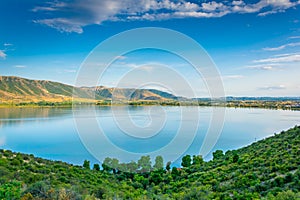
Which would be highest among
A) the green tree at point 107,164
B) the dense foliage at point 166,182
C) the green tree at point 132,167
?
the dense foliage at point 166,182

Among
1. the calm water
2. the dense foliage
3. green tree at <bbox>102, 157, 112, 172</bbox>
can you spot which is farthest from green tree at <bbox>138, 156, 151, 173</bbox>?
the dense foliage

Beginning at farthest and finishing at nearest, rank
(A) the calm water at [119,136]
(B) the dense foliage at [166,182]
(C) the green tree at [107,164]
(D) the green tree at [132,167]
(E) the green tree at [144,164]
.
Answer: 1. (E) the green tree at [144,164]
2. (D) the green tree at [132,167]
3. (C) the green tree at [107,164]
4. (A) the calm water at [119,136]
5. (B) the dense foliage at [166,182]

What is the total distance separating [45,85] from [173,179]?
421 ft

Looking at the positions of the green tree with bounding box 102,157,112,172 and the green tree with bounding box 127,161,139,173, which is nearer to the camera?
the green tree with bounding box 102,157,112,172

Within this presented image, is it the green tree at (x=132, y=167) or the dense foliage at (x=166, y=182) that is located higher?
the dense foliage at (x=166, y=182)

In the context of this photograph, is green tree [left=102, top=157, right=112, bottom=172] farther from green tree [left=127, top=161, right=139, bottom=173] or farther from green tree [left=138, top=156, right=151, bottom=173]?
green tree [left=138, top=156, right=151, bottom=173]

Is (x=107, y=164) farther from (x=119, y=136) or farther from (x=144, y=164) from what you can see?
(x=144, y=164)

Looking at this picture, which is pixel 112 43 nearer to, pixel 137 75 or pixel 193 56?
pixel 137 75

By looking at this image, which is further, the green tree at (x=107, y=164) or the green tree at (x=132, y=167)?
the green tree at (x=132, y=167)

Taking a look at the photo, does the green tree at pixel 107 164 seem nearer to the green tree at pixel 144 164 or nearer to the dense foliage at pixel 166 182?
the green tree at pixel 144 164

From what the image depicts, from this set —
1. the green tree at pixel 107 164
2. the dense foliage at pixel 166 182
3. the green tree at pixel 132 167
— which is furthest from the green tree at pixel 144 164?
the dense foliage at pixel 166 182

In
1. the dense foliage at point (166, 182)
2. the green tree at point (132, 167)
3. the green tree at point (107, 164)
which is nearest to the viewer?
the dense foliage at point (166, 182)

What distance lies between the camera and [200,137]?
3036 cm

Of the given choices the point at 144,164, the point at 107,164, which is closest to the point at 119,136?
the point at 107,164
